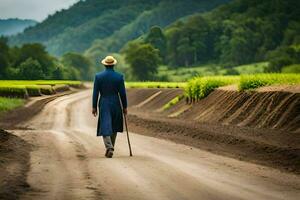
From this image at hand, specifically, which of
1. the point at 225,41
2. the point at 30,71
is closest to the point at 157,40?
the point at 225,41

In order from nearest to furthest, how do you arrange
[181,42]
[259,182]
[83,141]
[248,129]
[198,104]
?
[259,182]
[83,141]
[248,129]
[198,104]
[181,42]

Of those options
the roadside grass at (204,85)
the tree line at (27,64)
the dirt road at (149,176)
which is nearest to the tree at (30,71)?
the tree line at (27,64)

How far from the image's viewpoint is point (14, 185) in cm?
1006

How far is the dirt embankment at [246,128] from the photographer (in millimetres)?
15961

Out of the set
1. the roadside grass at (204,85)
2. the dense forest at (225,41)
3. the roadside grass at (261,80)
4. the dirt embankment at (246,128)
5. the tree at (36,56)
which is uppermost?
the dense forest at (225,41)

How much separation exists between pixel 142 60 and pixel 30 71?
26540 millimetres

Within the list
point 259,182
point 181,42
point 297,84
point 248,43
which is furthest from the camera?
point 181,42

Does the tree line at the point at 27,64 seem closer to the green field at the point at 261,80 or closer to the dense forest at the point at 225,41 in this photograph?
the dense forest at the point at 225,41

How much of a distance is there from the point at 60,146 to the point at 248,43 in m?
166

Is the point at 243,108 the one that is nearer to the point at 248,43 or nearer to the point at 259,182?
the point at 259,182

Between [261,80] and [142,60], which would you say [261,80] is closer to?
[261,80]

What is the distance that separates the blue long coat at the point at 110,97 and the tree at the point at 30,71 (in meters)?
109

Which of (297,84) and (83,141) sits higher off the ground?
(297,84)

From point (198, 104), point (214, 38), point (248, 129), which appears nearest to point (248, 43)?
point (214, 38)
